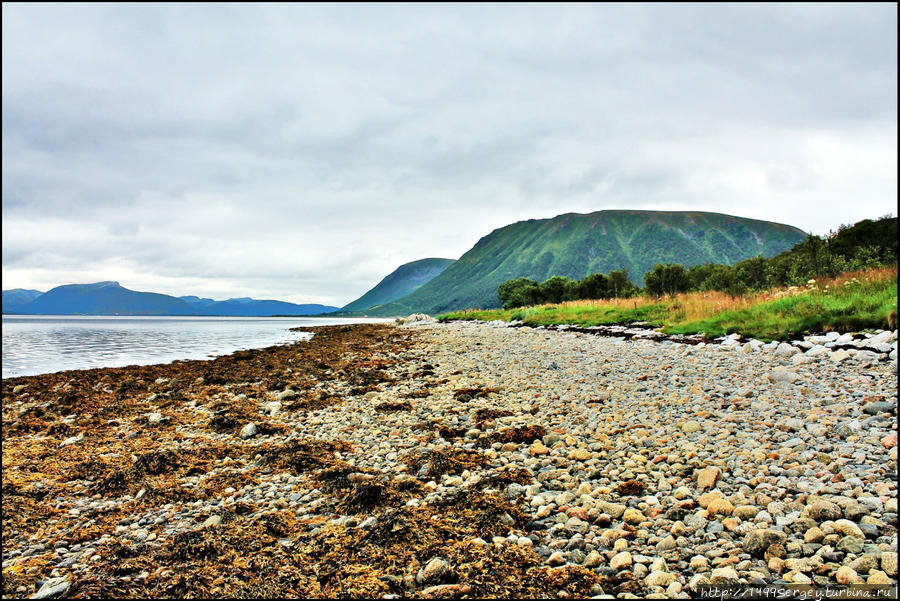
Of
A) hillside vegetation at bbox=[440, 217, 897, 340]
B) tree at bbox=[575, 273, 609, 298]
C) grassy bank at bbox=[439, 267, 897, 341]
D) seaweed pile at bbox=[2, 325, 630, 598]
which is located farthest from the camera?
tree at bbox=[575, 273, 609, 298]

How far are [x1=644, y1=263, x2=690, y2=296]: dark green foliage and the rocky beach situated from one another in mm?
42394

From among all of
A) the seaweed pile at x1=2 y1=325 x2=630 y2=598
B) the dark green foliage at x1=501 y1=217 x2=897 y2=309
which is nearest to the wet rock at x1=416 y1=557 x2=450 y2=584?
the seaweed pile at x1=2 y1=325 x2=630 y2=598

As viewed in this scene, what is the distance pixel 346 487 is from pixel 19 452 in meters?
8.25

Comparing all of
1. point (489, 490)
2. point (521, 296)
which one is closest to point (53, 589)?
point (489, 490)

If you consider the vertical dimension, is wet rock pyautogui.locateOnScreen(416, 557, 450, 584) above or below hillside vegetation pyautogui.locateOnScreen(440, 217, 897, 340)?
below

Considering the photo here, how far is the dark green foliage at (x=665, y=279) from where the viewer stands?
5217 centimetres

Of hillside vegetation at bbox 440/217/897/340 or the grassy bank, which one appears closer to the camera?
the grassy bank

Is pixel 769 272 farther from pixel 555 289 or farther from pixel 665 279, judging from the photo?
pixel 555 289

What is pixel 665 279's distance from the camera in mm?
58938

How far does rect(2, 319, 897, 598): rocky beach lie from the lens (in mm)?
3984

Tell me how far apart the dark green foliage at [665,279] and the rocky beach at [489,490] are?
139 ft

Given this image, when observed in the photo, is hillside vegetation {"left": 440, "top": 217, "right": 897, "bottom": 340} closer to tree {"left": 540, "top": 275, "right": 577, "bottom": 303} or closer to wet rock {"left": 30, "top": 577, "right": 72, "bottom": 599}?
wet rock {"left": 30, "top": 577, "right": 72, "bottom": 599}

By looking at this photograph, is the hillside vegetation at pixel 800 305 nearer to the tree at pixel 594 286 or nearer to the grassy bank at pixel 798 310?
the grassy bank at pixel 798 310

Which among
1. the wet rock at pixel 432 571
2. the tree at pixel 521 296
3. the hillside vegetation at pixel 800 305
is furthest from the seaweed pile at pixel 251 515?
the tree at pixel 521 296
